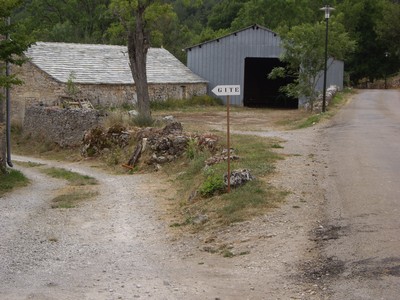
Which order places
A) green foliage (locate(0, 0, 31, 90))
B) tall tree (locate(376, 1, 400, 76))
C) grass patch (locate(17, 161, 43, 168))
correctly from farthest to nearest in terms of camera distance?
tall tree (locate(376, 1, 400, 76)), grass patch (locate(17, 161, 43, 168)), green foliage (locate(0, 0, 31, 90))

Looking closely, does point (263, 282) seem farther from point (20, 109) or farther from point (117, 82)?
point (117, 82)

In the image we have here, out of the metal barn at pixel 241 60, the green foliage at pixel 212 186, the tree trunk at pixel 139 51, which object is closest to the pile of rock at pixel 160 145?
the green foliage at pixel 212 186

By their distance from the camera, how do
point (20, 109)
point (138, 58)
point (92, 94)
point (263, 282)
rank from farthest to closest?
point (92, 94)
point (20, 109)
point (138, 58)
point (263, 282)

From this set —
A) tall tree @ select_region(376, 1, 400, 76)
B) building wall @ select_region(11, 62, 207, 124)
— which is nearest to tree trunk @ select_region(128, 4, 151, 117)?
building wall @ select_region(11, 62, 207, 124)

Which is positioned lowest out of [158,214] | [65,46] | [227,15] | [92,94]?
[158,214]

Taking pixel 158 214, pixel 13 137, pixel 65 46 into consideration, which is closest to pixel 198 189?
pixel 158 214

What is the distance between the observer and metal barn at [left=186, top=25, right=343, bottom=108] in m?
40.3

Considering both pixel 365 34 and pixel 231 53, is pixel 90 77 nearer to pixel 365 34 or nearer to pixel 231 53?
pixel 231 53

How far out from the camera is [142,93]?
28.6 metres

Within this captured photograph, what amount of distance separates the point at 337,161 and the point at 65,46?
25390 mm

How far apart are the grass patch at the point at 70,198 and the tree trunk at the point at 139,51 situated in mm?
11329

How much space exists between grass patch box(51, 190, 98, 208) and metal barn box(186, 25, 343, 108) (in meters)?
24.8

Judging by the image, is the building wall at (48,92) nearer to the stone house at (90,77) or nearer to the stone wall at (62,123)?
the stone house at (90,77)

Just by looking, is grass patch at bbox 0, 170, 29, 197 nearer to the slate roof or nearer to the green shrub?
the green shrub
